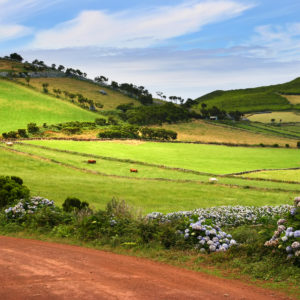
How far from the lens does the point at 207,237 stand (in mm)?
15602

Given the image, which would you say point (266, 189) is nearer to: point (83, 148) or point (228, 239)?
point (228, 239)

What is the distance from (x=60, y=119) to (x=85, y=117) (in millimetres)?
11424

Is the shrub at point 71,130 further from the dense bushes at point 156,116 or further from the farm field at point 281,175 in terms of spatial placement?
the farm field at point 281,175

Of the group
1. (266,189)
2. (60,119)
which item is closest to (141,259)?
(266,189)

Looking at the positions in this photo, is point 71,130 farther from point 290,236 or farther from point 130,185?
point 290,236

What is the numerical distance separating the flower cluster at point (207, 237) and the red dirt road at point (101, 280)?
1.92 meters

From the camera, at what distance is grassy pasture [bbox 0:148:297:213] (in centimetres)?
3659

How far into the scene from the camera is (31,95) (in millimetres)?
169125

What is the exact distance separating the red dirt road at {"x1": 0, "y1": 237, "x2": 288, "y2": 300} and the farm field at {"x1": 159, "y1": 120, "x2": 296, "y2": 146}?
109 m

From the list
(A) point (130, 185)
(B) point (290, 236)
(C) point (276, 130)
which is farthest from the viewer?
(C) point (276, 130)

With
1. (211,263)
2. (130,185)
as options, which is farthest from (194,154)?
(211,263)

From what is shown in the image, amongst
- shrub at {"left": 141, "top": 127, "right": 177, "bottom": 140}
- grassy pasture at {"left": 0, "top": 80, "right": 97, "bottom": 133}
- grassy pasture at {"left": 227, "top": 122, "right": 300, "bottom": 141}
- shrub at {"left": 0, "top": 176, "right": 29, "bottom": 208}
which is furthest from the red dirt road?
grassy pasture at {"left": 227, "top": 122, "right": 300, "bottom": 141}

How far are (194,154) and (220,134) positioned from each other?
177 ft

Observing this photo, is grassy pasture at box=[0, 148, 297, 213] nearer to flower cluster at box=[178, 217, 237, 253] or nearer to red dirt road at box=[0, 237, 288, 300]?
flower cluster at box=[178, 217, 237, 253]
